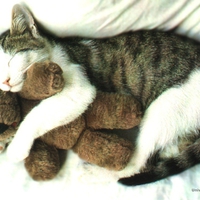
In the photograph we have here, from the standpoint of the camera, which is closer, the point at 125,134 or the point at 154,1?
the point at 154,1

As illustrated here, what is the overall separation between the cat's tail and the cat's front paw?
36 centimetres

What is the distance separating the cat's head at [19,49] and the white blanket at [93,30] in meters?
0.05

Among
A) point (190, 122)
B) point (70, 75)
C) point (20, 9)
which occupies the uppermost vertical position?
point (20, 9)

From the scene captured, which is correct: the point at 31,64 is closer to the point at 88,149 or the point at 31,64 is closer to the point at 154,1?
the point at 88,149

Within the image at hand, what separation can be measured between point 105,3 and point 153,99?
1.34ft

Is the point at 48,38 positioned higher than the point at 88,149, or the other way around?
the point at 48,38

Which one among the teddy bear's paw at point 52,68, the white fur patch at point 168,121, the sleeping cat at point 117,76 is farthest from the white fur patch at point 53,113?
the white fur patch at point 168,121

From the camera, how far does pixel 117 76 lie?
1.23 metres

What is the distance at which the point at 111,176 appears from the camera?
3.72 feet

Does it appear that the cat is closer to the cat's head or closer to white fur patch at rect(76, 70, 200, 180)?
white fur patch at rect(76, 70, 200, 180)

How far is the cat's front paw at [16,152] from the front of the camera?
3.55ft

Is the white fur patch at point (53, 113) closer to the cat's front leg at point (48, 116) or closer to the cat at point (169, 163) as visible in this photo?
the cat's front leg at point (48, 116)

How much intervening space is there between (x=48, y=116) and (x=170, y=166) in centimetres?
48

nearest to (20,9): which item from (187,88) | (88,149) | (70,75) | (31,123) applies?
(70,75)
